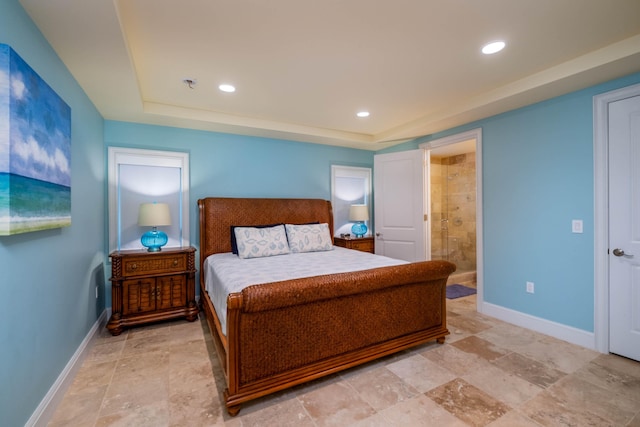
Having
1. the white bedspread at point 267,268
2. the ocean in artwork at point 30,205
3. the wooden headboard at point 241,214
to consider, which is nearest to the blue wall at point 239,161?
the wooden headboard at point 241,214

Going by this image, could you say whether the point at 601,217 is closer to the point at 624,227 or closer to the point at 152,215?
the point at 624,227

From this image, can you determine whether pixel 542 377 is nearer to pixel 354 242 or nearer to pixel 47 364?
pixel 354 242

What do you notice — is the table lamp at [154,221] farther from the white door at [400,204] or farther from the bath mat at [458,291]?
the bath mat at [458,291]

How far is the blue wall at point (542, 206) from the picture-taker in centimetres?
255

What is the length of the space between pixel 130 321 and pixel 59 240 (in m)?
1.33

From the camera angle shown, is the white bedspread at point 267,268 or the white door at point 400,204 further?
the white door at point 400,204

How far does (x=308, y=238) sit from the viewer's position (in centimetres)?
366

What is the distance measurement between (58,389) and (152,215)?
5.51ft

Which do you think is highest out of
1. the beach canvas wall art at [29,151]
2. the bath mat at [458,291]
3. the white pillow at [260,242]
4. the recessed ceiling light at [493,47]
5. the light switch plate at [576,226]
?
the recessed ceiling light at [493,47]

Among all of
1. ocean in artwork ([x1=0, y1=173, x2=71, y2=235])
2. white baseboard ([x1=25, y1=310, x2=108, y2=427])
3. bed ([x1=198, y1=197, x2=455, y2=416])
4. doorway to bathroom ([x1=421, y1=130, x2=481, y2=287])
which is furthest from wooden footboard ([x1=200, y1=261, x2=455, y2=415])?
doorway to bathroom ([x1=421, y1=130, x2=481, y2=287])

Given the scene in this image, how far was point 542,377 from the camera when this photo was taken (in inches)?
81.2

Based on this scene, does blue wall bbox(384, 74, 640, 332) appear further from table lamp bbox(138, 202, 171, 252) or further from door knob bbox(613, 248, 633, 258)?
table lamp bbox(138, 202, 171, 252)

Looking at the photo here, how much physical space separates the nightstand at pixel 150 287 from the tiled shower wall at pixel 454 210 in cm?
451

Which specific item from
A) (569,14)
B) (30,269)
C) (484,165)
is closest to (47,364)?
(30,269)
